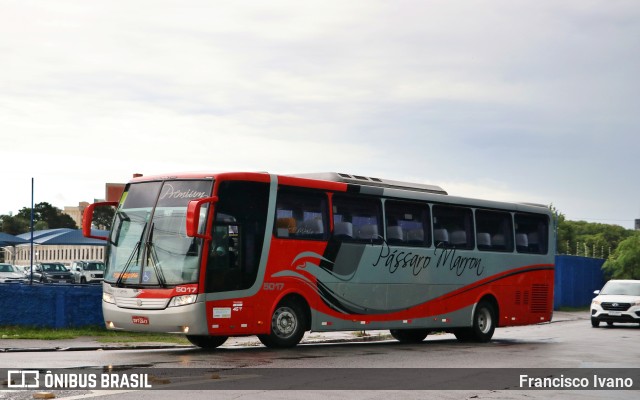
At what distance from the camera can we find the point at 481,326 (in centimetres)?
2541

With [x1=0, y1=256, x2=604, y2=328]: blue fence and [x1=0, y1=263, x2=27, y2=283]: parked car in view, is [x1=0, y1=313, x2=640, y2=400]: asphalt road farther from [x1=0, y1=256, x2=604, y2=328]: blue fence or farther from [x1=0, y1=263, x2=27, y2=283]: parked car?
[x1=0, y1=263, x2=27, y2=283]: parked car

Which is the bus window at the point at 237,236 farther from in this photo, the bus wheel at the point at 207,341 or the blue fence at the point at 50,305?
the blue fence at the point at 50,305

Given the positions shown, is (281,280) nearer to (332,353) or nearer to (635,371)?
(332,353)

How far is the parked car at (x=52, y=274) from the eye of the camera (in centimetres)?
5553

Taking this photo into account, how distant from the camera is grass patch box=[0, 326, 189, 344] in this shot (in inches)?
880

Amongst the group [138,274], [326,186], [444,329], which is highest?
[326,186]

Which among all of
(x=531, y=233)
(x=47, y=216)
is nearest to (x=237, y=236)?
(x=531, y=233)

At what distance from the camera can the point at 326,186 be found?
21047mm

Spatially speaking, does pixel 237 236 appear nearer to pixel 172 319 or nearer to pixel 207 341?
pixel 172 319

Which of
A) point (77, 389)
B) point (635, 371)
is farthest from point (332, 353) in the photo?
point (77, 389)

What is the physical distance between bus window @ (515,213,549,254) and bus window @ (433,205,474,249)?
2178 millimetres

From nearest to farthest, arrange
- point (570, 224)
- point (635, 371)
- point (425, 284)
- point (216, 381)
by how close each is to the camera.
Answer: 1. point (216, 381)
2. point (635, 371)
3. point (425, 284)
4. point (570, 224)

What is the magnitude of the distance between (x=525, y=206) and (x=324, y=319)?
8.70 m

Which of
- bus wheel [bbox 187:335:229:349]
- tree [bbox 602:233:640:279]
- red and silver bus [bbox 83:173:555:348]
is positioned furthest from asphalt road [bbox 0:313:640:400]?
tree [bbox 602:233:640:279]
